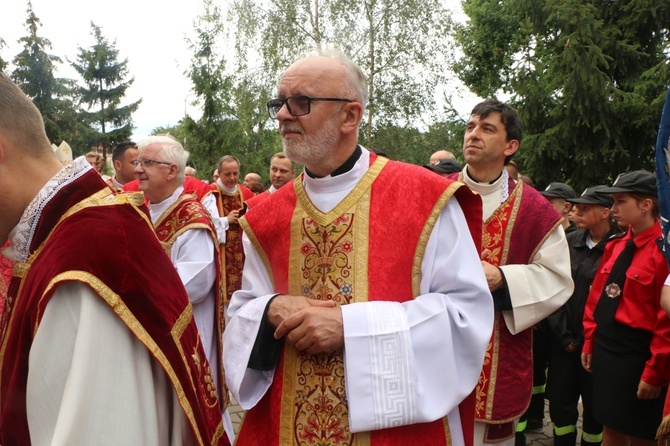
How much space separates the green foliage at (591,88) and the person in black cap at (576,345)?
7.16 meters

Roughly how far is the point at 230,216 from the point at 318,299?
630cm

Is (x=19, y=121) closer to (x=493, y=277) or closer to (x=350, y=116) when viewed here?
(x=350, y=116)

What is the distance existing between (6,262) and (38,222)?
2024mm

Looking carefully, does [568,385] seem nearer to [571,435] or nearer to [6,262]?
[571,435]

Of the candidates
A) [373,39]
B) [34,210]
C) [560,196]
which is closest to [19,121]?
[34,210]

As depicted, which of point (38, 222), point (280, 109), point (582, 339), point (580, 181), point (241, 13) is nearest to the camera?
point (38, 222)

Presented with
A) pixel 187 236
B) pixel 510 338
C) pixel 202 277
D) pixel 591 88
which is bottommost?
pixel 510 338

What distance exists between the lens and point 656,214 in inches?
170

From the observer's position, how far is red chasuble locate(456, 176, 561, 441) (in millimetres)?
3412

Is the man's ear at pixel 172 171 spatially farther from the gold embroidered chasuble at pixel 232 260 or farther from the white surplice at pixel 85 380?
the gold embroidered chasuble at pixel 232 260

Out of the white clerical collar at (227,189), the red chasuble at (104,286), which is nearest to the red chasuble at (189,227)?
the red chasuble at (104,286)

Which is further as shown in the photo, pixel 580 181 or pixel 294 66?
pixel 580 181

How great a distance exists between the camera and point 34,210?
1712mm

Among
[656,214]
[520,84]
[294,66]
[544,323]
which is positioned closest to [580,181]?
[520,84]
